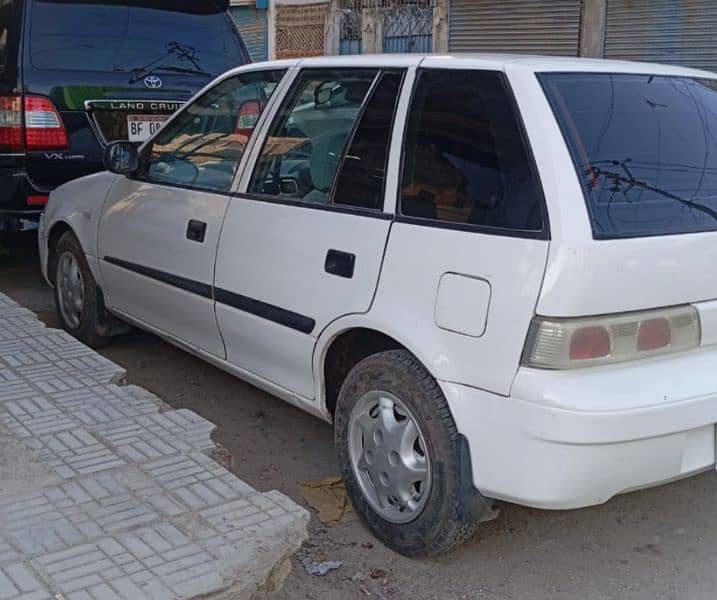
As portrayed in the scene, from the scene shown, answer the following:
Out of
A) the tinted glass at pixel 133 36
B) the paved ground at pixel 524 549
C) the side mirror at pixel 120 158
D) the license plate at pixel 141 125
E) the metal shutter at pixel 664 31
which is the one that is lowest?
the paved ground at pixel 524 549

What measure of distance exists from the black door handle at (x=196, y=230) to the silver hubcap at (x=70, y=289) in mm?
1361

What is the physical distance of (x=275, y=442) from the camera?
4.45 meters

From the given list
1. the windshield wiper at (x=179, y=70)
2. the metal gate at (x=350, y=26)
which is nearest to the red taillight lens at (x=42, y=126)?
the windshield wiper at (x=179, y=70)

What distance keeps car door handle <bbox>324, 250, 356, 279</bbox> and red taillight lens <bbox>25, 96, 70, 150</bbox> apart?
333 centimetres

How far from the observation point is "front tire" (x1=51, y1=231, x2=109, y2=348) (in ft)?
17.8

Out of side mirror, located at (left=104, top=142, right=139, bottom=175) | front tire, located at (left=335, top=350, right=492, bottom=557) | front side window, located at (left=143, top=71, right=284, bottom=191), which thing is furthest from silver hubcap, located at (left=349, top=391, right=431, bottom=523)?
side mirror, located at (left=104, top=142, right=139, bottom=175)

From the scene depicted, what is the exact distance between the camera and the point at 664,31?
463 inches

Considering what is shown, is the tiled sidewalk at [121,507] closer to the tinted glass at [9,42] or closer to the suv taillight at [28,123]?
the suv taillight at [28,123]

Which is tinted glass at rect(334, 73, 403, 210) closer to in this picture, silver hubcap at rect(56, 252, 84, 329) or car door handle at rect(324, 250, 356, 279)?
car door handle at rect(324, 250, 356, 279)

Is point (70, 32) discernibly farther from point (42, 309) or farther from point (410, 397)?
point (410, 397)

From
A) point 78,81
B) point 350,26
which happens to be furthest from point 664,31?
point 78,81

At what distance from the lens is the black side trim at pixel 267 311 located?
12.2 ft

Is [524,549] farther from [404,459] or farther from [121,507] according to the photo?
[121,507]

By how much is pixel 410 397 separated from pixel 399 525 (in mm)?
497
